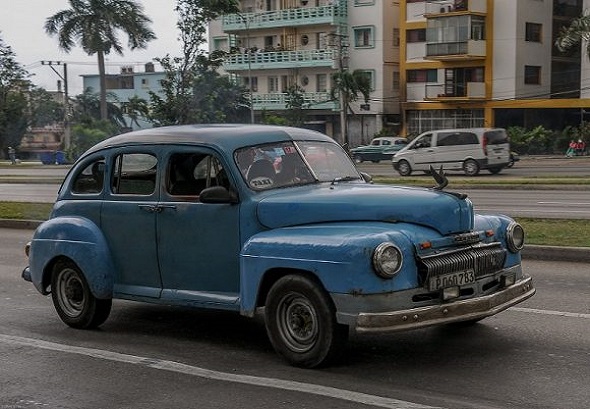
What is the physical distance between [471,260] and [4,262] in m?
8.37

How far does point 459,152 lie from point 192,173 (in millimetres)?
28444

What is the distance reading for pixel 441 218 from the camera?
6430mm

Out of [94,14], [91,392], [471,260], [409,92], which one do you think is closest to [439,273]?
[471,260]

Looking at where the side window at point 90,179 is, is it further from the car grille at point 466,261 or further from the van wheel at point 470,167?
the van wheel at point 470,167

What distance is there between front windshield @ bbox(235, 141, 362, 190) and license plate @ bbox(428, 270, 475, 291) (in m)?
1.51

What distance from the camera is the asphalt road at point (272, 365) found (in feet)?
18.8

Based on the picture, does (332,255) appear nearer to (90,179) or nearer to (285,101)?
(90,179)

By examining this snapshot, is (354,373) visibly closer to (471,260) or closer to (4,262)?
(471,260)

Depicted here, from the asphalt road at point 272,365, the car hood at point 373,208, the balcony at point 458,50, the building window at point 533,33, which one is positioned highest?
the building window at point 533,33

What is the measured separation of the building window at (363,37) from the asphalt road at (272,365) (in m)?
58.0

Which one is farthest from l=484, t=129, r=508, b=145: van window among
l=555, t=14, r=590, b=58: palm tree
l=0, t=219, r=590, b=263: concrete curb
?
l=0, t=219, r=590, b=263: concrete curb

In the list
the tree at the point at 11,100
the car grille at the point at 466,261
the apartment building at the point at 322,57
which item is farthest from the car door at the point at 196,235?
the apartment building at the point at 322,57

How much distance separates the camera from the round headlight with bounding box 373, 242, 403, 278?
5.94m

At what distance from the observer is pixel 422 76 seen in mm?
61156
